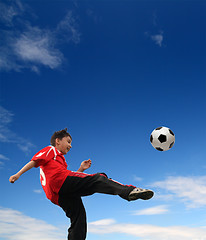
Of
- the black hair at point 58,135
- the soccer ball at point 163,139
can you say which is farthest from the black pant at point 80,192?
the soccer ball at point 163,139

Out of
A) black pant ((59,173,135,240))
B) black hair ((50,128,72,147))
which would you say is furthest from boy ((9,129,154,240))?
black hair ((50,128,72,147))

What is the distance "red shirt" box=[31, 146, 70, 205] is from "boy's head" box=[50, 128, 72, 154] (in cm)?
40

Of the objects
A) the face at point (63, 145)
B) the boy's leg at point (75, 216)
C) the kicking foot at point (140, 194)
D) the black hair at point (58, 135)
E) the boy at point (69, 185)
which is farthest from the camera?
the black hair at point (58, 135)

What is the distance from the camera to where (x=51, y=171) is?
21.1 ft

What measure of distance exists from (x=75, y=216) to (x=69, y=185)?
0.92 meters

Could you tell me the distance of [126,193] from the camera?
5.67 m

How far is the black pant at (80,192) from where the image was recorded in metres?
5.94

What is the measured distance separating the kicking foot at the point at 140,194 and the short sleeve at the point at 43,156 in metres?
2.24

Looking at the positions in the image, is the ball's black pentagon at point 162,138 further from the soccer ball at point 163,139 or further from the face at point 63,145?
the face at point 63,145

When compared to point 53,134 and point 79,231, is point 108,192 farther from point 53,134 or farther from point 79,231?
point 53,134

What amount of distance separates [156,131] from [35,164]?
471 cm

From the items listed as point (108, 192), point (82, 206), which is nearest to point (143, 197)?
point (108, 192)

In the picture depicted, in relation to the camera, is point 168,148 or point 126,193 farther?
point 168,148

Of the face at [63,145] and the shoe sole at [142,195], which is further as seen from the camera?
the face at [63,145]
